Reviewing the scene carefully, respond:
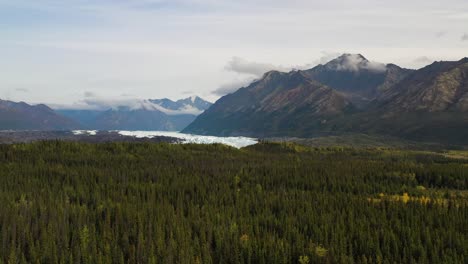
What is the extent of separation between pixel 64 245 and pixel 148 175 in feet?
281

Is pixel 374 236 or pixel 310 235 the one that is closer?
pixel 374 236

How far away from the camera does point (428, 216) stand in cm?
8800

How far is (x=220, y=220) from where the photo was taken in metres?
88.0

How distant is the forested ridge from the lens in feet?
217

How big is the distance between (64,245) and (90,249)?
4.15m

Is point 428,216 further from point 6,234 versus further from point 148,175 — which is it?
point 148,175

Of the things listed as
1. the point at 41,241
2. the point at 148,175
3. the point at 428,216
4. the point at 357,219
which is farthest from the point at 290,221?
the point at 148,175

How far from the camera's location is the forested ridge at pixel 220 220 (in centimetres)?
6600

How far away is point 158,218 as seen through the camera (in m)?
84.2

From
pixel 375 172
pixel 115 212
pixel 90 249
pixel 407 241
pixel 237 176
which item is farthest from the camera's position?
pixel 375 172

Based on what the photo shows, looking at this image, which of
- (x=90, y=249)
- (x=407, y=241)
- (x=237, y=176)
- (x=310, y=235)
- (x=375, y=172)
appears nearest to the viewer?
(x=90, y=249)

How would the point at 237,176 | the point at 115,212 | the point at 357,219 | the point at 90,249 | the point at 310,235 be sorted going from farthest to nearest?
1. the point at 237,176
2. the point at 115,212
3. the point at 357,219
4. the point at 310,235
5. the point at 90,249

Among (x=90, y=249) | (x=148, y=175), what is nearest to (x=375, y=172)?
(x=148, y=175)

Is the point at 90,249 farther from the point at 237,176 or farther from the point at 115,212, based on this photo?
the point at 237,176
